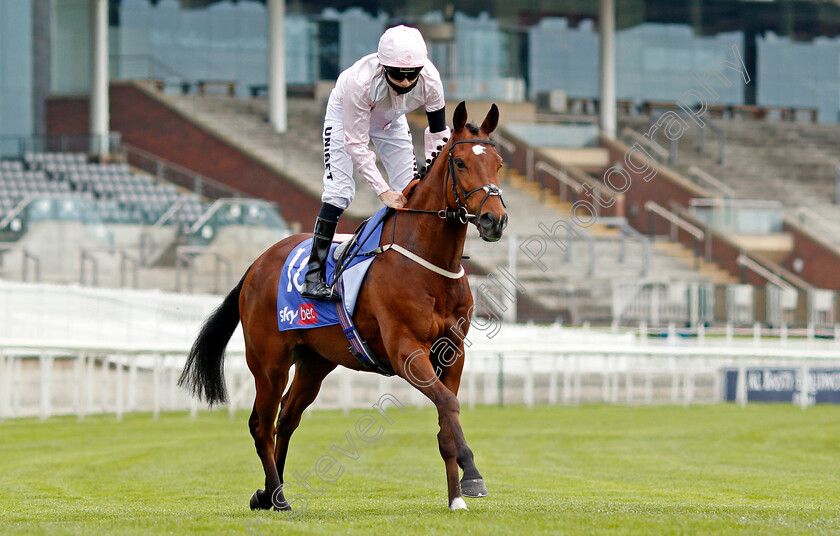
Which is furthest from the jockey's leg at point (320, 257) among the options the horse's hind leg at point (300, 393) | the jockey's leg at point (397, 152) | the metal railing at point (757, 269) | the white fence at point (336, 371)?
the metal railing at point (757, 269)

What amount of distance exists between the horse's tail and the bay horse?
2.06 feet

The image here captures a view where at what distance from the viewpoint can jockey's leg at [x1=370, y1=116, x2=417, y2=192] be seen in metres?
6.82

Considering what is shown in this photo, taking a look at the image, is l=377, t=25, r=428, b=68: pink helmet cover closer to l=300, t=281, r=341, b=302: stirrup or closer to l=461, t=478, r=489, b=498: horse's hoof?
l=300, t=281, r=341, b=302: stirrup

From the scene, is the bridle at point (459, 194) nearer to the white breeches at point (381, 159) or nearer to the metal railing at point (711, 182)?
the white breeches at point (381, 159)

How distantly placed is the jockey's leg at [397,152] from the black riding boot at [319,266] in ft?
1.54

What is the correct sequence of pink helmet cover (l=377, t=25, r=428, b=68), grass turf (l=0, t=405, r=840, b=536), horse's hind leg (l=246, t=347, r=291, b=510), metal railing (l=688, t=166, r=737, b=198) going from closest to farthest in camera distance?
grass turf (l=0, t=405, r=840, b=536), pink helmet cover (l=377, t=25, r=428, b=68), horse's hind leg (l=246, t=347, r=291, b=510), metal railing (l=688, t=166, r=737, b=198)

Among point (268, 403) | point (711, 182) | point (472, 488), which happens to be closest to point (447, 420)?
point (472, 488)

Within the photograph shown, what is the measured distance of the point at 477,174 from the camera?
5.78 meters

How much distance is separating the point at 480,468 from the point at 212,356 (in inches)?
129

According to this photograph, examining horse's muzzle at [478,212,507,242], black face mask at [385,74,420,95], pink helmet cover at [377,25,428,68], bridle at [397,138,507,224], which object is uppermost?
pink helmet cover at [377,25,428,68]

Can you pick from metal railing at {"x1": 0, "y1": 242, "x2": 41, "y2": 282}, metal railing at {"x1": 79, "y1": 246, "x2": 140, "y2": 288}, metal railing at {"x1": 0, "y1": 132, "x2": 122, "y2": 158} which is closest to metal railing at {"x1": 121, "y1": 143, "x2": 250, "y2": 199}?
metal railing at {"x1": 0, "y1": 132, "x2": 122, "y2": 158}

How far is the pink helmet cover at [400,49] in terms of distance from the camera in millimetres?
6109

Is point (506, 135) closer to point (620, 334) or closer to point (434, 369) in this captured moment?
point (620, 334)

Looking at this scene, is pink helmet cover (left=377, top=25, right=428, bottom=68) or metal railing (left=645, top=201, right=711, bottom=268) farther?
metal railing (left=645, top=201, right=711, bottom=268)
